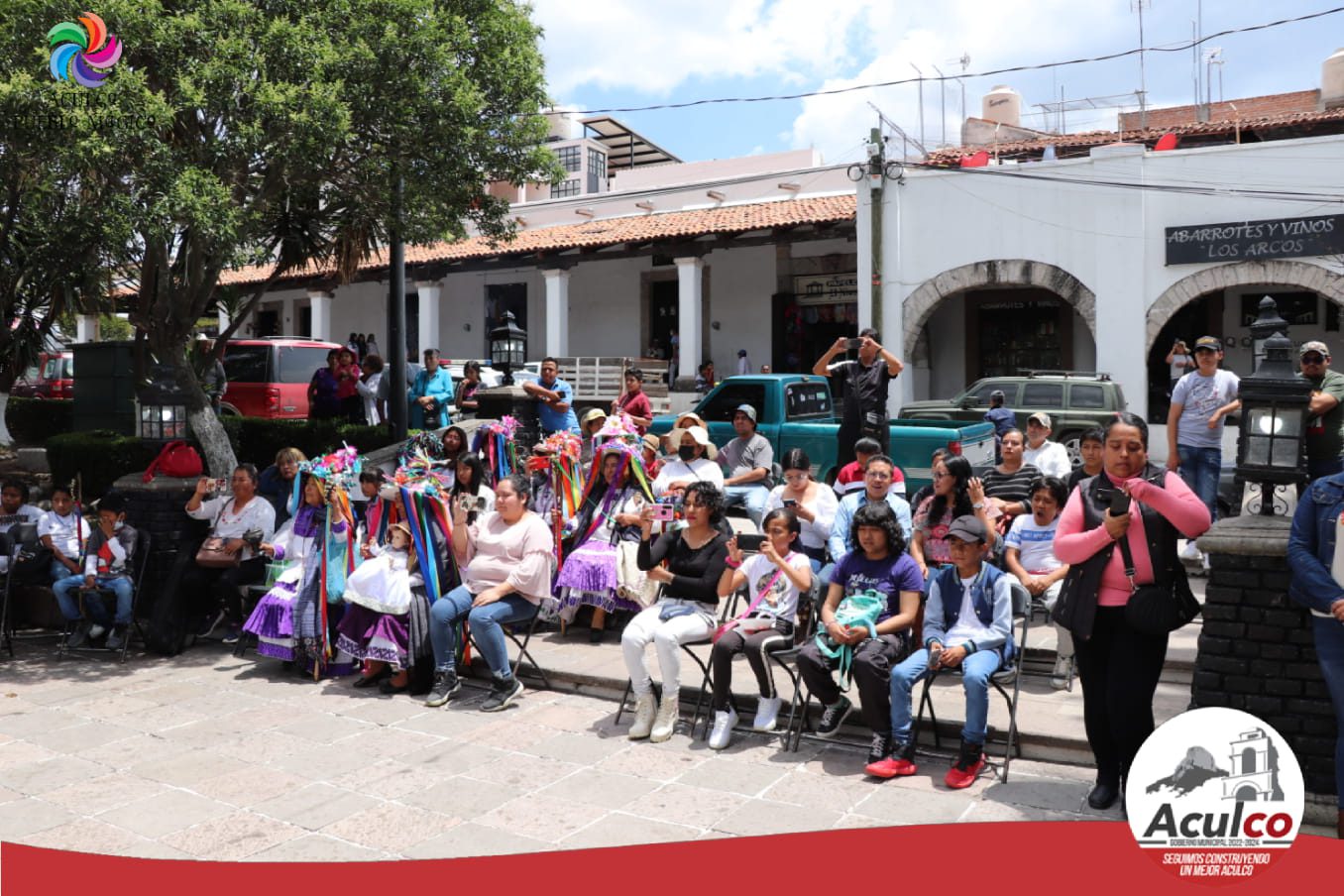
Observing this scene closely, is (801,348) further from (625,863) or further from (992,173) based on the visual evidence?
(625,863)

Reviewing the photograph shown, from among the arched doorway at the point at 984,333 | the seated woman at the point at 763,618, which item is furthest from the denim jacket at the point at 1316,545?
the arched doorway at the point at 984,333

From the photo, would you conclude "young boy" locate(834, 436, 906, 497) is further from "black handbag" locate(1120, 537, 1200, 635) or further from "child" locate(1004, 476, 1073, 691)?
"black handbag" locate(1120, 537, 1200, 635)

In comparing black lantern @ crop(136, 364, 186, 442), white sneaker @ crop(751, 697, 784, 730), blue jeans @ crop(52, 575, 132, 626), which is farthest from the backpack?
white sneaker @ crop(751, 697, 784, 730)

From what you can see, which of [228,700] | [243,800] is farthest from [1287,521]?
[228,700]

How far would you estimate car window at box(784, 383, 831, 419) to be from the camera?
12.5m

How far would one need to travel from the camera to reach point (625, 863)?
14.6 feet

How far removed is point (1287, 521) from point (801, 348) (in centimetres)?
1960

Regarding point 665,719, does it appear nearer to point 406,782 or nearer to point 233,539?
point 406,782

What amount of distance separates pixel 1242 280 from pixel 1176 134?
4495 mm

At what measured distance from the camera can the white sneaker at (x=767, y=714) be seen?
19.8 feet

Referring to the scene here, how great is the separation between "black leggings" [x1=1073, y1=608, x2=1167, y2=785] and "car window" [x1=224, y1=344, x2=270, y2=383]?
14523mm

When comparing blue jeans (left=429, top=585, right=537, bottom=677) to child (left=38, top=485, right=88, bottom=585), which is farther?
child (left=38, top=485, right=88, bottom=585)

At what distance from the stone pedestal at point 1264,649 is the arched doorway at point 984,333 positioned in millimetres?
15078

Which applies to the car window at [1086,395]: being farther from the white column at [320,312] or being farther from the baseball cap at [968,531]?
the white column at [320,312]
